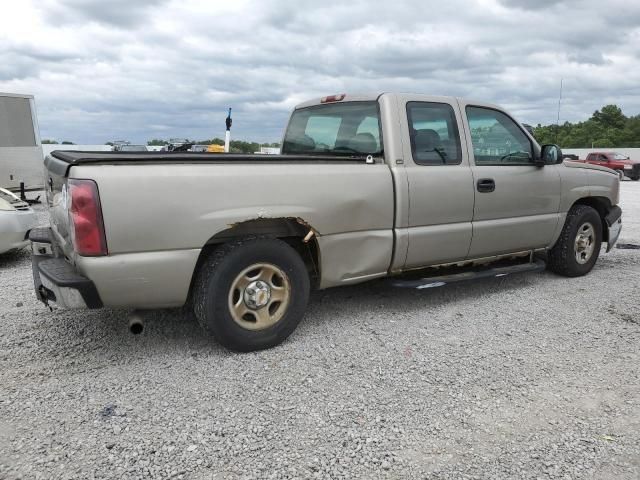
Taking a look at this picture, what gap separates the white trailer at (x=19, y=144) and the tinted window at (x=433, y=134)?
452 inches

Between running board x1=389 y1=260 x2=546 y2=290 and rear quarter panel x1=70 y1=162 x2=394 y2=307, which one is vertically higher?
rear quarter panel x1=70 y1=162 x2=394 y2=307

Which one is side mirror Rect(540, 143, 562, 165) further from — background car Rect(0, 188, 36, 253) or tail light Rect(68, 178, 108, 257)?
background car Rect(0, 188, 36, 253)

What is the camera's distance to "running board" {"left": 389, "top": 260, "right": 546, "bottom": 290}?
4.45 metres

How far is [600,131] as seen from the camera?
70.1 m

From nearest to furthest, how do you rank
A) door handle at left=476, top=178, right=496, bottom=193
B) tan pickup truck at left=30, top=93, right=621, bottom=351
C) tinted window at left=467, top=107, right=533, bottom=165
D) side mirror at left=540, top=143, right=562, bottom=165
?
tan pickup truck at left=30, top=93, right=621, bottom=351
door handle at left=476, top=178, right=496, bottom=193
tinted window at left=467, top=107, right=533, bottom=165
side mirror at left=540, top=143, right=562, bottom=165

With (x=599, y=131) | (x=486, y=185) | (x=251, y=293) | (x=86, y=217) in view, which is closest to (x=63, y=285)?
(x=86, y=217)

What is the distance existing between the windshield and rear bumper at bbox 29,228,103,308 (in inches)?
95.8

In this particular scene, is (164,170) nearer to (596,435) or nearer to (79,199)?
(79,199)

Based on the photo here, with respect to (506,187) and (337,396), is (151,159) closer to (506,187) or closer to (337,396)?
(337,396)

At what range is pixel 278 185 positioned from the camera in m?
3.66

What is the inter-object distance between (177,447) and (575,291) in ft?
14.2

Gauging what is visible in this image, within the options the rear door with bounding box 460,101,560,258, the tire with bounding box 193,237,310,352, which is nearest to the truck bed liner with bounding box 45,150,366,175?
the tire with bounding box 193,237,310,352

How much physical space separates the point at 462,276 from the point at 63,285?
3.27 metres

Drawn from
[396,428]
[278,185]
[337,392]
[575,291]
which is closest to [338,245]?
[278,185]
